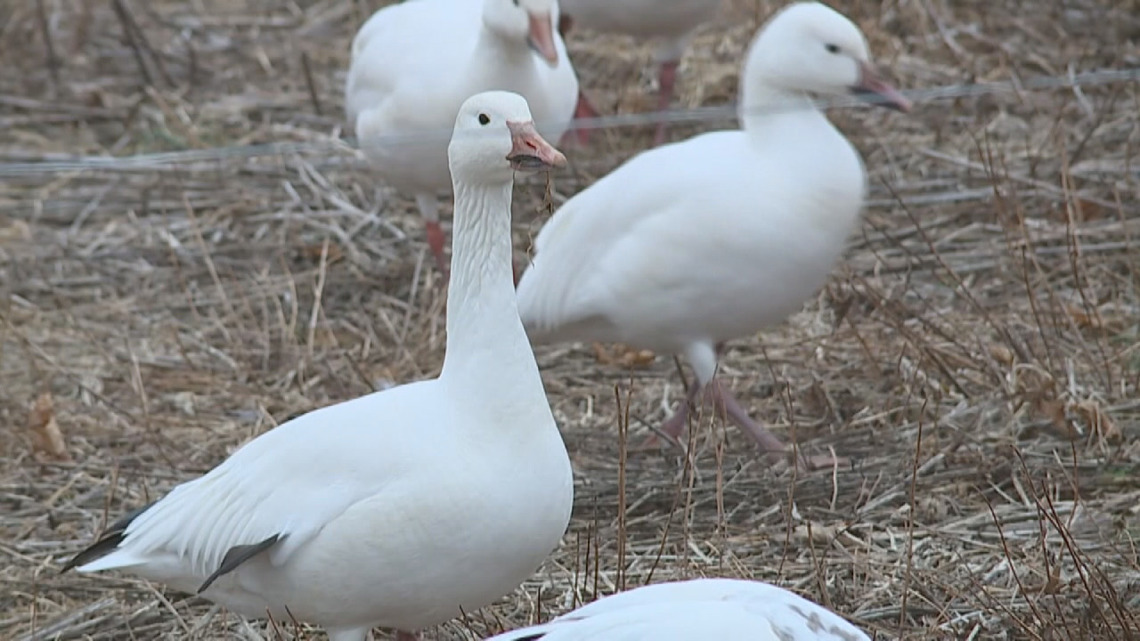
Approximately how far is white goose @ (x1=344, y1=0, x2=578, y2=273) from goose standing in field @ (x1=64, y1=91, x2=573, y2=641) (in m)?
2.01

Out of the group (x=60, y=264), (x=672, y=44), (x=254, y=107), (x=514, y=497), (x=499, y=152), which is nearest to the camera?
(x=514, y=497)

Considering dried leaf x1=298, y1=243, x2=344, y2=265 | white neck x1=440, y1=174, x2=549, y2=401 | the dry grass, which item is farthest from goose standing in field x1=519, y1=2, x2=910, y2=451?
dried leaf x1=298, y1=243, x2=344, y2=265

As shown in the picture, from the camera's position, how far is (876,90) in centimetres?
459

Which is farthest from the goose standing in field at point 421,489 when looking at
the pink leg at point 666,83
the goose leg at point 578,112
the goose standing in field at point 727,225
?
A: the pink leg at point 666,83

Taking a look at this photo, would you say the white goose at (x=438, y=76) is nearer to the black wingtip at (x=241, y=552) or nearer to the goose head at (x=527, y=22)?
the goose head at (x=527, y=22)

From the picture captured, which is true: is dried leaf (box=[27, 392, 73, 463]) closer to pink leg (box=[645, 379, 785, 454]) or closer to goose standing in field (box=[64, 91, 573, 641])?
goose standing in field (box=[64, 91, 573, 641])

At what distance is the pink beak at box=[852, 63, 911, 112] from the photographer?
4570mm

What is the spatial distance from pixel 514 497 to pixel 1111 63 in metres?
5.06

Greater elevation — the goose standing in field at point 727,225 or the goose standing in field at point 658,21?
the goose standing in field at point 727,225

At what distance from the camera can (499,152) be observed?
3240mm

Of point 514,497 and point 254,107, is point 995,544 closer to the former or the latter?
point 514,497

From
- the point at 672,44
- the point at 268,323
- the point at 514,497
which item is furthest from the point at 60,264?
the point at 514,497

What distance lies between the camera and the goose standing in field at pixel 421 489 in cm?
306

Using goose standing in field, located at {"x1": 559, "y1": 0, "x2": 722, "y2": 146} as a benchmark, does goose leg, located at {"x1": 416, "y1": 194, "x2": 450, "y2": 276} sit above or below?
below
